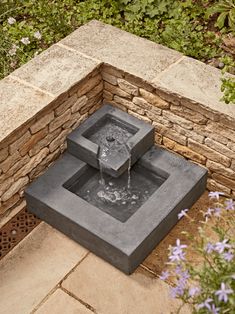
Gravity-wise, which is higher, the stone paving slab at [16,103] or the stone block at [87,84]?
the stone paving slab at [16,103]

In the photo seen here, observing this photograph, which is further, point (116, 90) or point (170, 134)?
point (116, 90)

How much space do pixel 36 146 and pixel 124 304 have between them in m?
1.39

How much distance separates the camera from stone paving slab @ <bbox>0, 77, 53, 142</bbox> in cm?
446

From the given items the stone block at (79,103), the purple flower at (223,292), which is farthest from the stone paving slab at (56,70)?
the purple flower at (223,292)

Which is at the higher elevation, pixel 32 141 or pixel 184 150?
pixel 32 141

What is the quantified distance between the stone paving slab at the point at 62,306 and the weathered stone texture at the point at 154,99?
1642 millimetres

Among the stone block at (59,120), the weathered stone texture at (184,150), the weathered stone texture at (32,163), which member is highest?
the stone block at (59,120)

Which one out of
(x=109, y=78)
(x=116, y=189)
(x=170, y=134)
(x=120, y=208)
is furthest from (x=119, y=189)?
(x=109, y=78)

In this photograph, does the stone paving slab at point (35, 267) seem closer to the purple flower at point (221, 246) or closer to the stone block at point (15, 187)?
the stone block at point (15, 187)

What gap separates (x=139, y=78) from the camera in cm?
481

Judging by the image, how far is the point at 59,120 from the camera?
484 centimetres

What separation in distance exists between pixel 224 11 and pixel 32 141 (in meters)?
2.06

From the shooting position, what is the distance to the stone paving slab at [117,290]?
426 centimetres

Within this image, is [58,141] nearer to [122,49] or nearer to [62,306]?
[122,49]
